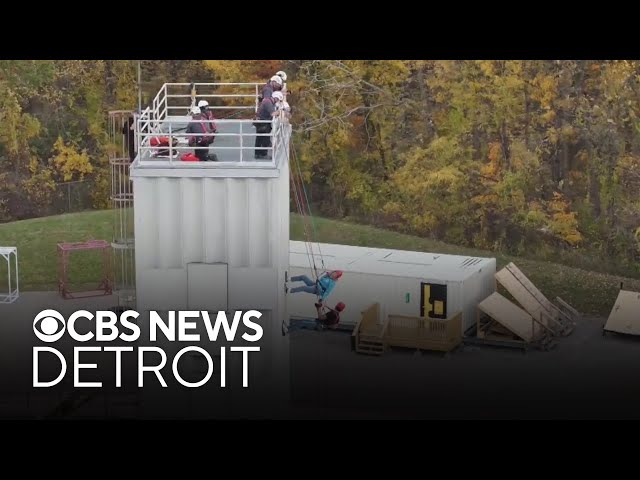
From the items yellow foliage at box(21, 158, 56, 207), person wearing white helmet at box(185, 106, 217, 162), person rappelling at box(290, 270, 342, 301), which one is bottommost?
person rappelling at box(290, 270, 342, 301)

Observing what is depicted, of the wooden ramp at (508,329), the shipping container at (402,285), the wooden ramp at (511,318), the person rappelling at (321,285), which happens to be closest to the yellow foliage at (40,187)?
the shipping container at (402,285)

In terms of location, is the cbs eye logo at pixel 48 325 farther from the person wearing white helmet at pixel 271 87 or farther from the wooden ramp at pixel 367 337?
the person wearing white helmet at pixel 271 87

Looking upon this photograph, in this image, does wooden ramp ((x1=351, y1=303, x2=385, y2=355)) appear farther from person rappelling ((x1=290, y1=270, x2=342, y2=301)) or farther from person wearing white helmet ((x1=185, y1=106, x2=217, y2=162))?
person wearing white helmet ((x1=185, y1=106, x2=217, y2=162))

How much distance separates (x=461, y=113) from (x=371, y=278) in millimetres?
15091

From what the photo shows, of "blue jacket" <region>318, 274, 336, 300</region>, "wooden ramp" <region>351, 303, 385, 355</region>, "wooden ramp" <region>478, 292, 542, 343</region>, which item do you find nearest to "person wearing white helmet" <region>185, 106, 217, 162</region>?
"blue jacket" <region>318, 274, 336, 300</region>

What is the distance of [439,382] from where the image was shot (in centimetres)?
2527

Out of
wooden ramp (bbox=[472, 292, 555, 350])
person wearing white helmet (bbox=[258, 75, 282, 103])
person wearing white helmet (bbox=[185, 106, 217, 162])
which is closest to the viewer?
person wearing white helmet (bbox=[185, 106, 217, 162])

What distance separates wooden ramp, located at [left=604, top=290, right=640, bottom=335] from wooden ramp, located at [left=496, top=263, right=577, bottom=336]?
1006 mm

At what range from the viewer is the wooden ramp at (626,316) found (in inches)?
1102

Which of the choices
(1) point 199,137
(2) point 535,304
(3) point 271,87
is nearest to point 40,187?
(2) point 535,304

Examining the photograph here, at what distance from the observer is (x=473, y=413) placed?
23.9m

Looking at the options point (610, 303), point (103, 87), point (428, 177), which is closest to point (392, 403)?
point (610, 303)

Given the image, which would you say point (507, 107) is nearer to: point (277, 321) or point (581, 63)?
point (581, 63)

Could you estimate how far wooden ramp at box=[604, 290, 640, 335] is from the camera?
2799 centimetres
